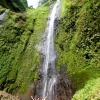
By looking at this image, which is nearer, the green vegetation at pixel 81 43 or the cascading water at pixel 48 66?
the green vegetation at pixel 81 43

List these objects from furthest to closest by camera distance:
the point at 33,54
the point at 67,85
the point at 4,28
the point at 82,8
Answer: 1. the point at 4,28
2. the point at 33,54
3. the point at 82,8
4. the point at 67,85

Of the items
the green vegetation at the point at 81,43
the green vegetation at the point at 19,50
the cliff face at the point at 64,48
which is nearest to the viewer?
the green vegetation at the point at 81,43

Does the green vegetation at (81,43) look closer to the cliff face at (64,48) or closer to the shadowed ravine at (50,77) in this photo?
the cliff face at (64,48)

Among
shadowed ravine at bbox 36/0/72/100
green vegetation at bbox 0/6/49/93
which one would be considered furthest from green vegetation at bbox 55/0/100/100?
green vegetation at bbox 0/6/49/93

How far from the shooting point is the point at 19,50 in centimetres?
2047

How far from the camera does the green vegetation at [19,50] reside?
1810 cm

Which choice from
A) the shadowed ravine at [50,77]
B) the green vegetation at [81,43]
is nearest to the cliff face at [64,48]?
the green vegetation at [81,43]

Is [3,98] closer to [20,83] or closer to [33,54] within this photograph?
[20,83]

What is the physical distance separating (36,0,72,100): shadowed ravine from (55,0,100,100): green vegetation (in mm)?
692

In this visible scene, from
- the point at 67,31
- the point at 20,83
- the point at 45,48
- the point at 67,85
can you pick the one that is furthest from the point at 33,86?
the point at 67,31

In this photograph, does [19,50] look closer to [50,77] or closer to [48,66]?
[48,66]

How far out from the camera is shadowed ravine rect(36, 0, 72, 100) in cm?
1595

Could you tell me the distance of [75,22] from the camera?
18906 millimetres

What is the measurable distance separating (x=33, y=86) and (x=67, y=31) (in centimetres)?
624
